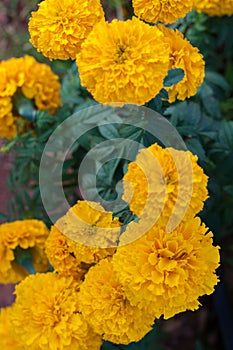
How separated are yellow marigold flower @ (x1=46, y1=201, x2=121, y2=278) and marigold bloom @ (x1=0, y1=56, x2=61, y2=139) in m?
0.39

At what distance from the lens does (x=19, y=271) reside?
120cm

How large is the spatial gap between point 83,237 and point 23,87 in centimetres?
48

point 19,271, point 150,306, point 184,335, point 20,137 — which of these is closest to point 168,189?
point 150,306

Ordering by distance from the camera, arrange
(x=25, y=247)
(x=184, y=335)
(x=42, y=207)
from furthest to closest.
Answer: (x=184, y=335), (x=42, y=207), (x=25, y=247)

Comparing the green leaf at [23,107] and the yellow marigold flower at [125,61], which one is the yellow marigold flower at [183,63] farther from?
the green leaf at [23,107]

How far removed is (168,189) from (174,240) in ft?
0.25

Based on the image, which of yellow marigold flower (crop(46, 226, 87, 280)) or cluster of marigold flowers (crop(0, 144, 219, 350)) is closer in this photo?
cluster of marigold flowers (crop(0, 144, 219, 350))

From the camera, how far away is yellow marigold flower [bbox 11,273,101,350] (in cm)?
98

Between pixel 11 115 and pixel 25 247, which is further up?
pixel 11 115

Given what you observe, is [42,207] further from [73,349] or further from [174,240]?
[174,240]

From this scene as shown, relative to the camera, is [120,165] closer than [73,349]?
No

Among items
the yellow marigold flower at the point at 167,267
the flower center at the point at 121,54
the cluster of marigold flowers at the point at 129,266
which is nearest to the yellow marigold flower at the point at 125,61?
the flower center at the point at 121,54

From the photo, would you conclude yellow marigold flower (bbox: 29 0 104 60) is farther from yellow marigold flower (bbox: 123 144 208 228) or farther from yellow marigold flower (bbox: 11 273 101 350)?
yellow marigold flower (bbox: 11 273 101 350)

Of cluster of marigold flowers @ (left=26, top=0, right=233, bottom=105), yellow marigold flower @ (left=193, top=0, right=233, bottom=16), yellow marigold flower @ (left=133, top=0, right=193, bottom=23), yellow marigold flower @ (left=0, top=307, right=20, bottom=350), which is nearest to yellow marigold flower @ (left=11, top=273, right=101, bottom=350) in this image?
yellow marigold flower @ (left=0, top=307, right=20, bottom=350)
